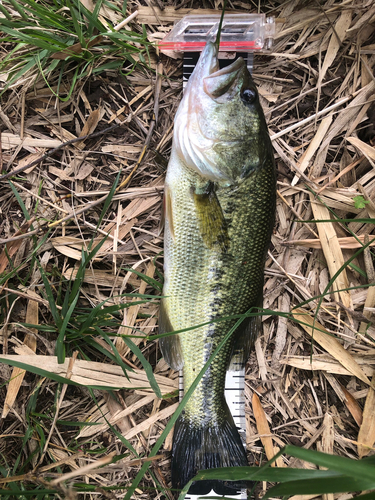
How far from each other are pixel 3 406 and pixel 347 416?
2.44 m

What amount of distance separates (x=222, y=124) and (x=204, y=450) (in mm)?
2088

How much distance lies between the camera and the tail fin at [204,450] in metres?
2.31

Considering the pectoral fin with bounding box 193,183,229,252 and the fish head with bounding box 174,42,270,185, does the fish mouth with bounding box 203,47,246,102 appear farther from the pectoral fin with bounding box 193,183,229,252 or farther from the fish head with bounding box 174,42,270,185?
the pectoral fin with bounding box 193,183,229,252

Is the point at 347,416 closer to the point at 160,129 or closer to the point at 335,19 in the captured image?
the point at 160,129

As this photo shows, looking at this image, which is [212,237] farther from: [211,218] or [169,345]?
[169,345]

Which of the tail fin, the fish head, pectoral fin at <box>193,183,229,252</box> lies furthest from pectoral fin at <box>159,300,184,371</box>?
the fish head

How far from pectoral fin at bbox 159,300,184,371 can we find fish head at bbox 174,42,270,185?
963 millimetres

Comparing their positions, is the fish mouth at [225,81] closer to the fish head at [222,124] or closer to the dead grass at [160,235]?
the fish head at [222,124]

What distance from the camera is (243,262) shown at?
2.26m

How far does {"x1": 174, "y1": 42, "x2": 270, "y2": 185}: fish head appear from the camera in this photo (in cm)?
216

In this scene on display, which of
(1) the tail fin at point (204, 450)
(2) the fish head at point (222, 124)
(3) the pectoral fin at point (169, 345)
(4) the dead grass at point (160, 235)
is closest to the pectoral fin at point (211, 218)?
(2) the fish head at point (222, 124)

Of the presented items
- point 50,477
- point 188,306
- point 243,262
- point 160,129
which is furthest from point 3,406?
point 160,129

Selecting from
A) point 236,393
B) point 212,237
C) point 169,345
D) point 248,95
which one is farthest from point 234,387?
point 248,95

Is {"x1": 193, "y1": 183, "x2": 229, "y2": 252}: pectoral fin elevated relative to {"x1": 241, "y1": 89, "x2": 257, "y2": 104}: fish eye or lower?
lower
